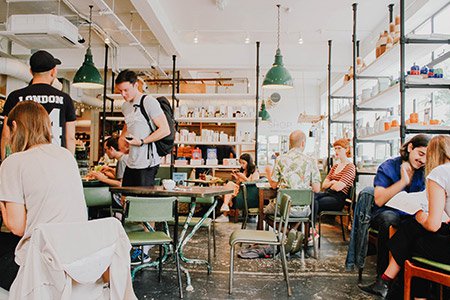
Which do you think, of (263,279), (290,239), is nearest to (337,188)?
(290,239)

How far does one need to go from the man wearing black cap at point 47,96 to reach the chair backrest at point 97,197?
735 mm

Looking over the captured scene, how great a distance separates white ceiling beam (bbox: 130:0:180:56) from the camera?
5906mm

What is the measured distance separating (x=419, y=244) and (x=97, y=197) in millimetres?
2722

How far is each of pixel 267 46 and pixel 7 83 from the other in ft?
18.8

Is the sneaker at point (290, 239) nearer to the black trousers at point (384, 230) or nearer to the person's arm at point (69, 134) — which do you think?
the black trousers at point (384, 230)

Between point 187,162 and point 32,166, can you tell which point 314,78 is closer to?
point 187,162

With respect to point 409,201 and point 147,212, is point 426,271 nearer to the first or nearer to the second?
point 409,201

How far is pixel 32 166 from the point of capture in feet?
5.68

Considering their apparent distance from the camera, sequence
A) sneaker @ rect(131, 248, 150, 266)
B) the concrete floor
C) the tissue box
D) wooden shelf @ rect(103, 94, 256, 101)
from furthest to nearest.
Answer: the tissue box, wooden shelf @ rect(103, 94, 256, 101), sneaker @ rect(131, 248, 150, 266), the concrete floor

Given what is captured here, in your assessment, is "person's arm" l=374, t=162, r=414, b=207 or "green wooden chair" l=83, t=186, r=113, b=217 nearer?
"person's arm" l=374, t=162, r=414, b=207

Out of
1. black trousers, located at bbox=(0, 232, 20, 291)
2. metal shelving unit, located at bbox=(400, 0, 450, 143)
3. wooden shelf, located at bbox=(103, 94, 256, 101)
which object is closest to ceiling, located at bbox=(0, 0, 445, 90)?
wooden shelf, located at bbox=(103, 94, 256, 101)

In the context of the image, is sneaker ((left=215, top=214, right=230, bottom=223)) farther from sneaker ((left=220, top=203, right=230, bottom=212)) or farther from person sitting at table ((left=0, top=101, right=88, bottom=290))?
person sitting at table ((left=0, top=101, right=88, bottom=290))

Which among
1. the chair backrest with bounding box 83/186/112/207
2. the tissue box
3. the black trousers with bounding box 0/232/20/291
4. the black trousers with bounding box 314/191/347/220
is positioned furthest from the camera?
the tissue box

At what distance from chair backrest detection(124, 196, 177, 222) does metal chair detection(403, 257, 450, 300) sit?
167 cm
